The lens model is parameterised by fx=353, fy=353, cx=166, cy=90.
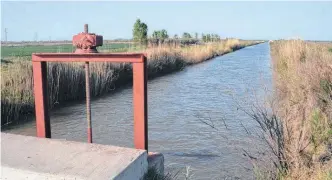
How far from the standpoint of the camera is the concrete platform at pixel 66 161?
261 centimetres

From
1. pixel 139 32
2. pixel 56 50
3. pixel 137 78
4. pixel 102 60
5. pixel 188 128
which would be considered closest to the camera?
pixel 137 78

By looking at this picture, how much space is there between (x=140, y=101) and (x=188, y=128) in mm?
4043

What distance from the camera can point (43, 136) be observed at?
362cm

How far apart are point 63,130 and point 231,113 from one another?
149 inches

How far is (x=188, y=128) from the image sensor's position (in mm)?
7059

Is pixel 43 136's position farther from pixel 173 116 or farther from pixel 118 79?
pixel 118 79

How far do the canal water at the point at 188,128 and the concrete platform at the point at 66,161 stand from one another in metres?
0.81

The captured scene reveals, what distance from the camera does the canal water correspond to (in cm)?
498

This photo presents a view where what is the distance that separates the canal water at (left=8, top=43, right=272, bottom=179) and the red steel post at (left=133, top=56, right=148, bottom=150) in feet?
1.97

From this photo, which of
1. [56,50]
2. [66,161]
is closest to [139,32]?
[56,50]

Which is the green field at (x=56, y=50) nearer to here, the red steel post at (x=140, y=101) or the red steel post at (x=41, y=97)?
the red steel post at (x=41, y=97)

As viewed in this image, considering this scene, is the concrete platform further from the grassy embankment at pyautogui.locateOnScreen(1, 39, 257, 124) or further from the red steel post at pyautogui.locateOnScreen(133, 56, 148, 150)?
the grassy embankment at pyautogui.locateOnScreen(1, 39, 257, 124)

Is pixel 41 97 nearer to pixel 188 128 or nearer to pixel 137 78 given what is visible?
pixel 137 78

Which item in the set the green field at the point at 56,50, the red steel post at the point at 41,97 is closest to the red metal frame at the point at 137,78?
the red steel post at the point at 41,97
